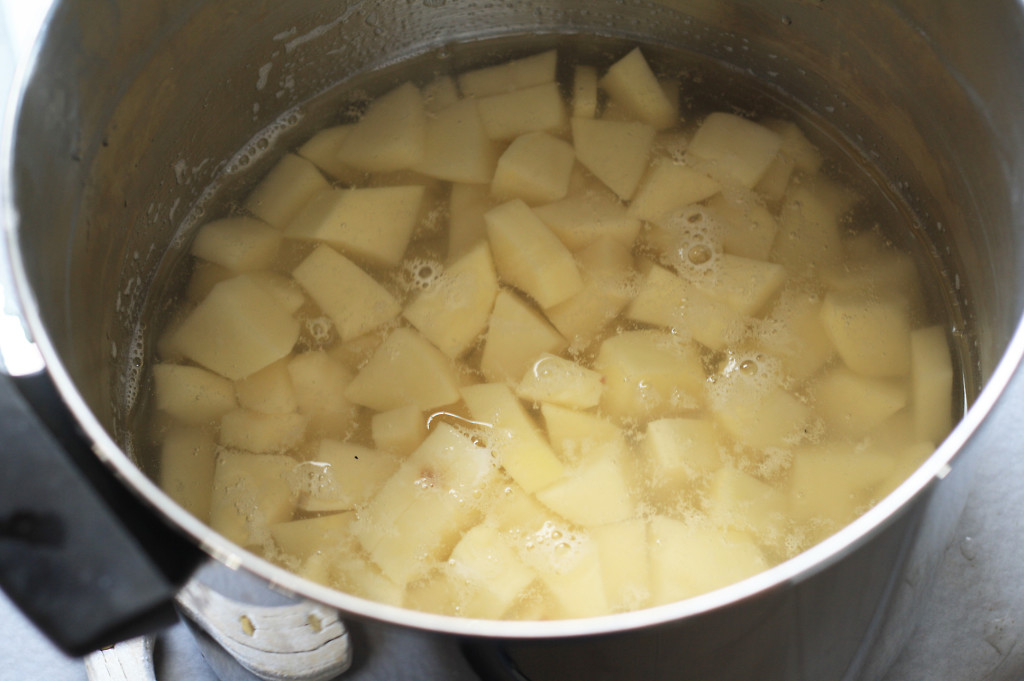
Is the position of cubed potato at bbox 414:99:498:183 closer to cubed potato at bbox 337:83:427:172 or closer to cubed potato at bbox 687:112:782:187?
cubed potato at bbox 337:83:427:172

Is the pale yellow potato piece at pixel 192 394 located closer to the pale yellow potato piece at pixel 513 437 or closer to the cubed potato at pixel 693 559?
the pale yellow potato piece at pixel 513 437

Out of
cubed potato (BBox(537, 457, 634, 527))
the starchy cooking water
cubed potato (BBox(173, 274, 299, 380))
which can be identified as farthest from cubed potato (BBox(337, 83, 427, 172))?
cubed potato (BBox(537, 457, 634, 527))

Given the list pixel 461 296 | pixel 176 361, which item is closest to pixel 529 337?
pixel 461 296

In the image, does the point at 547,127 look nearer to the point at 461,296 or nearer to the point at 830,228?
the point at 461,296

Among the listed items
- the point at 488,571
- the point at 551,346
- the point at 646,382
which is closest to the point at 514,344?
the point at 551,346

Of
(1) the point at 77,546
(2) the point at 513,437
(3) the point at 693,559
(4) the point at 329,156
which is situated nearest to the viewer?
(1) the point at 77,546

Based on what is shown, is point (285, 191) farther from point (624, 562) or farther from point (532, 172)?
point (624, 562)
